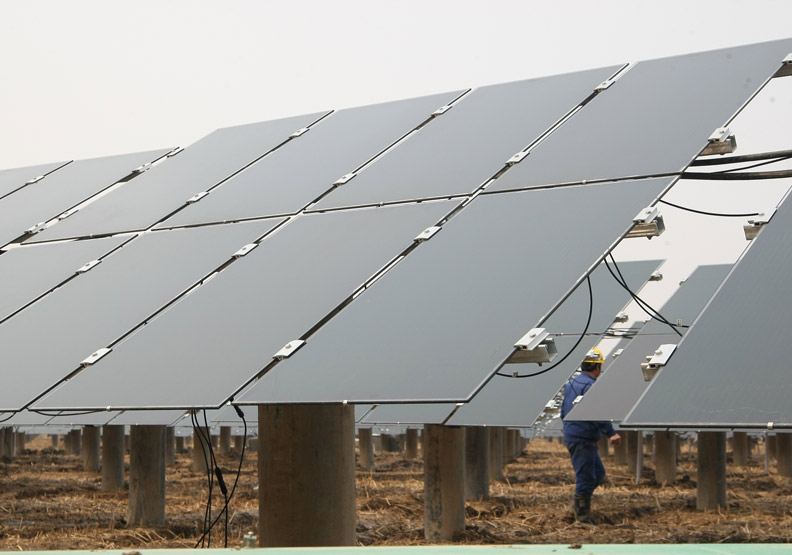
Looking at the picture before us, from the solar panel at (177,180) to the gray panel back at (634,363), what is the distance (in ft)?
13.3

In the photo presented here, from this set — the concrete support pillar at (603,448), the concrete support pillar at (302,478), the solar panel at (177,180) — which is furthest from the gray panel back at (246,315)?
the concrete support pillar at (603,448)

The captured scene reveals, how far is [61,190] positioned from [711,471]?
8.87m

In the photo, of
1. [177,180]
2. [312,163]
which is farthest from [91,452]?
[312,163]

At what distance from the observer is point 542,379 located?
1188 centimetres

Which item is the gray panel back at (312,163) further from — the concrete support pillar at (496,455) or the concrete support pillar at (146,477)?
the concrete support pillar at (496,455)

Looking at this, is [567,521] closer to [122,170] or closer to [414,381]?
[122,170]

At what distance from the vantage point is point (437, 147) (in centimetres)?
796

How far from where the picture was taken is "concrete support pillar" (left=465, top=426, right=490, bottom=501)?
15.5 m

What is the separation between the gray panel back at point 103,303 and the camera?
6.61 meters

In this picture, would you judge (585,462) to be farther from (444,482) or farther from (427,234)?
(427,234)

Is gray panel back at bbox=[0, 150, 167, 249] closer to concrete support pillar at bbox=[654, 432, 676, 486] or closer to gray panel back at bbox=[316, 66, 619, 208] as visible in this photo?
gray panel back at bbox=[316, 66, 619, 208]

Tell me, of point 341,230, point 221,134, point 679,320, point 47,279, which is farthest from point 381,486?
point 341,230

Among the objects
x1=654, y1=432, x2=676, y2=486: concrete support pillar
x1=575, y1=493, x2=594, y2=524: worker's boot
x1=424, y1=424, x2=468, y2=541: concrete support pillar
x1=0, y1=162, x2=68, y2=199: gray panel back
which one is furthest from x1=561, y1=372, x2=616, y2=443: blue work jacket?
x1=654, y1=432, x2=676, y2=486: concrete support pillar

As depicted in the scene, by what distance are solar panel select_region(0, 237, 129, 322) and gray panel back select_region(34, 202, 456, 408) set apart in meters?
1.90
